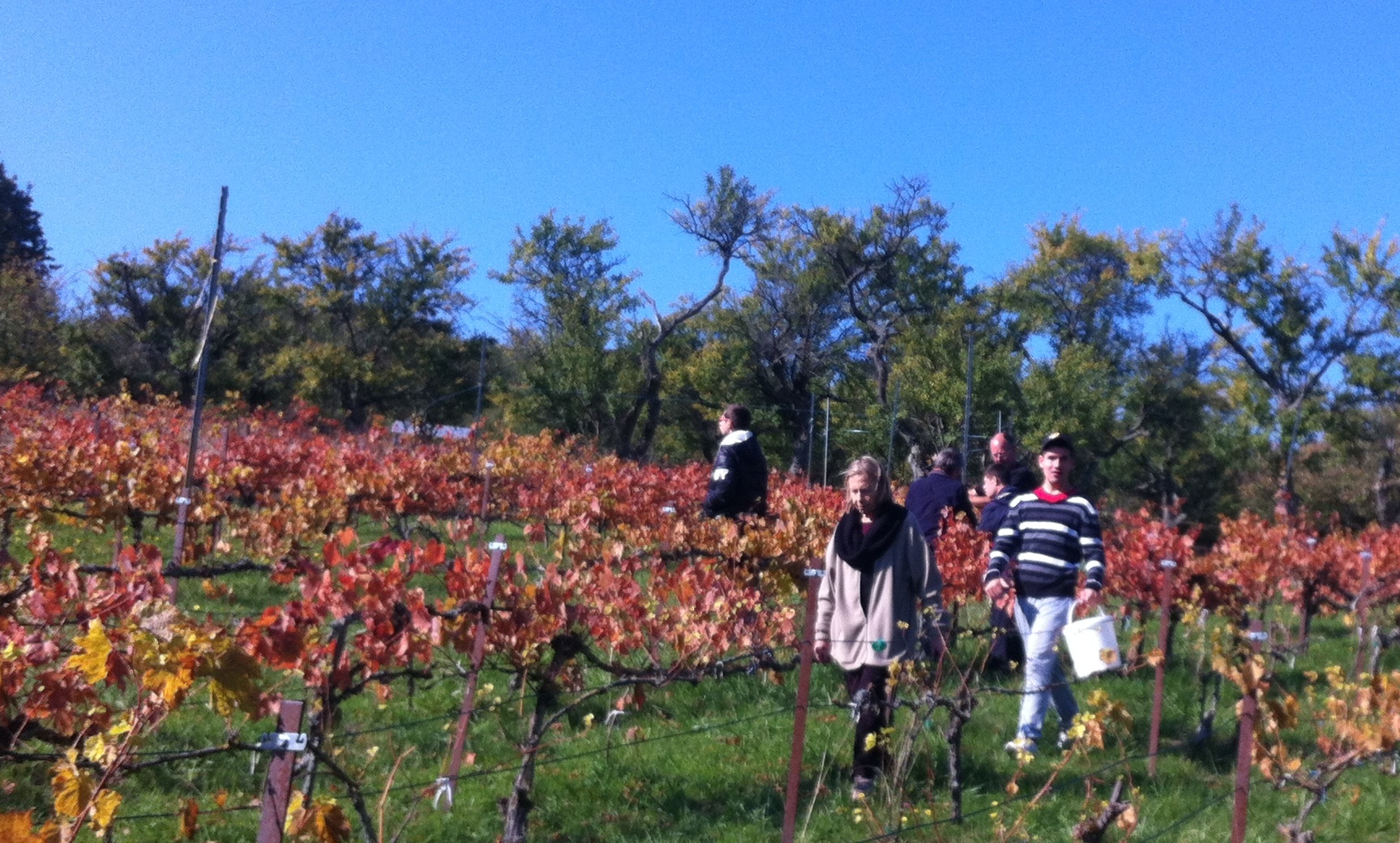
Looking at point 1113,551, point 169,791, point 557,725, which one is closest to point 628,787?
point 557,725

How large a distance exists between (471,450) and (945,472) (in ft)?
25.1

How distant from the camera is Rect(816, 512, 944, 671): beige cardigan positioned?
4020mm

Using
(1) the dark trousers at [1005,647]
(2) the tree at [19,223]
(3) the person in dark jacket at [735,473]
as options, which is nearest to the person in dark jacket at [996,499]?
(1) the dark trousers at [1005,647]

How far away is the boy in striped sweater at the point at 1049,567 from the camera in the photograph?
4500mm

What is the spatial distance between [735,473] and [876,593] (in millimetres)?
2307

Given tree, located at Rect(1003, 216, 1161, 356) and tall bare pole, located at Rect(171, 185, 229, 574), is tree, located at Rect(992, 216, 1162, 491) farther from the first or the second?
tall bare pole, located at Rect(171, 185, 229, 574)

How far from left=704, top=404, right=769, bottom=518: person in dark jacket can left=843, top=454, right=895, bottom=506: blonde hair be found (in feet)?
7.15

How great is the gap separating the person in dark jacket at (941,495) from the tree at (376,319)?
23966mm

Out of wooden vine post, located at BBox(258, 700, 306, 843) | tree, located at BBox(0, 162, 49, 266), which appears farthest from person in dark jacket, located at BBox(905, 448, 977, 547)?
tree, located at BBox(0, 162, 49, 266)

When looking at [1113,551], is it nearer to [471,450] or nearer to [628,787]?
[628,787]

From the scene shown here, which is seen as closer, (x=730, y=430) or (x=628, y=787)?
(x=628, y=787)

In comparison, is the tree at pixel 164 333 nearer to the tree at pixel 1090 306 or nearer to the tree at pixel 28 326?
the tree at pixel 28 326

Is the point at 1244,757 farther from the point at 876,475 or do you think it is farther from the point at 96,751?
the point at 96,751

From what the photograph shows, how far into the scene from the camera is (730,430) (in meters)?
6.32
